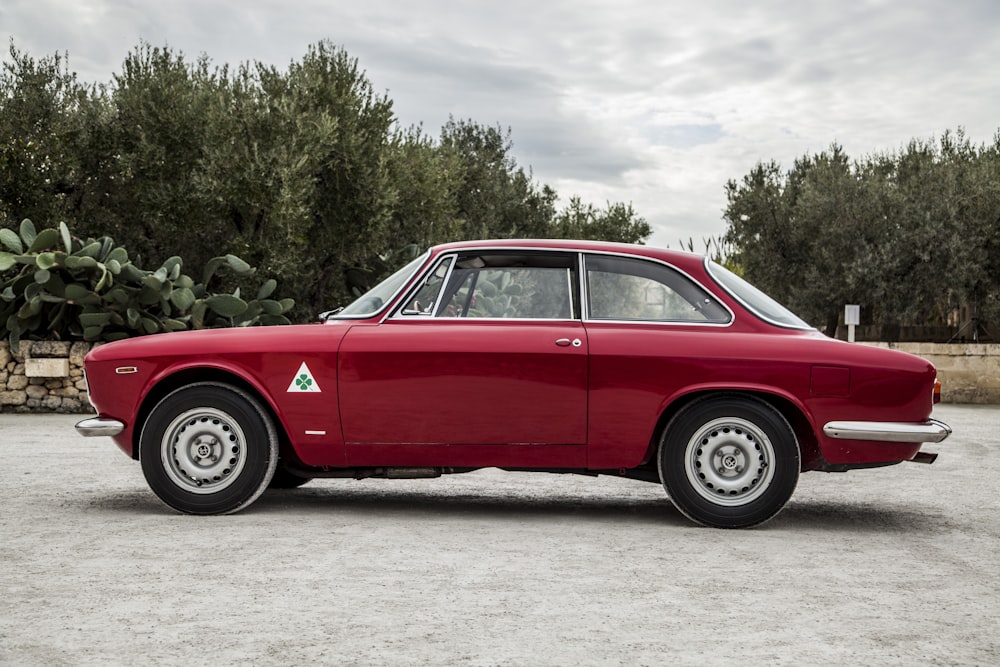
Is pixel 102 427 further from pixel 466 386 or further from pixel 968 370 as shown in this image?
pixel 968 370

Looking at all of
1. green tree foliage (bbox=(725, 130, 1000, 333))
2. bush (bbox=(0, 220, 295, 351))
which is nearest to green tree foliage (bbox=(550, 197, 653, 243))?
green tree foliage (bbox=(725, 130, 1000, 333))

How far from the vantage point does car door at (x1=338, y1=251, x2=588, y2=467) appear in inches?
253

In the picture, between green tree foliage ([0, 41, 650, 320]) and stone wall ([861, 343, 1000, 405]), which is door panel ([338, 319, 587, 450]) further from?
stone wall ([861, 343, 1000, 405])

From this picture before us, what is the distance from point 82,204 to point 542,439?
18.2m

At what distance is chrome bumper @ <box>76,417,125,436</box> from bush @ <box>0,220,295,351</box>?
929 cm

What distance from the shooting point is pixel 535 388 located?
21.1 feet

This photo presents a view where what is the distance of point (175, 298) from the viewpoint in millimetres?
16391

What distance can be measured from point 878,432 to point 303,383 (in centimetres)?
312

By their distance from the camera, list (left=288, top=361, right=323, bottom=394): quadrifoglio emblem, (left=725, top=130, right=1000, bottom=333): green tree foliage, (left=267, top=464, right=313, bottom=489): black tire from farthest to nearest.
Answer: (left=725, top=130, right=1000, bottom=333): green tree foliage, (left=267, top=464, right=313, bottom=489): black tire, (left=288, top=361, right=323, bottom=394): quadrifoglio emblem

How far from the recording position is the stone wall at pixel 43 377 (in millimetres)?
15992

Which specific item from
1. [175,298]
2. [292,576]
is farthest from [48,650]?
[175,298]

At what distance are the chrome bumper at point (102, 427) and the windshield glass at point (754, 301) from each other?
11.4 feet

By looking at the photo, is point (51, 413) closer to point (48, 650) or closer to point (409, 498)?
point (409, 498)

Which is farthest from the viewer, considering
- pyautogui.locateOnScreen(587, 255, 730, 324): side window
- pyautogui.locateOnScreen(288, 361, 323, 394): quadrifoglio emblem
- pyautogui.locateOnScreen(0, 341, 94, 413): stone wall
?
pyautogui.locateOnScreen(0, 341, 94, 413): stone wall
